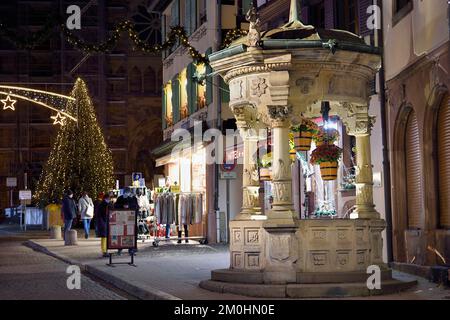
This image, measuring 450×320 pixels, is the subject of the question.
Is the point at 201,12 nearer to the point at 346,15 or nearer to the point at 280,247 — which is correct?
the point at 346,15

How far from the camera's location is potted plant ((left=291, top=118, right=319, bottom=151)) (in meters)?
15.6

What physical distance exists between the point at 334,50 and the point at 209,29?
18.4 m

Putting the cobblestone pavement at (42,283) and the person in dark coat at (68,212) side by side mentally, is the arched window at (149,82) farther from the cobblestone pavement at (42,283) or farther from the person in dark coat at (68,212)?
the cobblestone pavement at (42,283)

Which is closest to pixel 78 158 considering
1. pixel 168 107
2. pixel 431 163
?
pixel 168 107

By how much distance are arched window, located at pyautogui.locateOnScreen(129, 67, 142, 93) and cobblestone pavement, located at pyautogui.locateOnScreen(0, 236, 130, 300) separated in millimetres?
48304

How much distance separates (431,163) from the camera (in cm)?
1571

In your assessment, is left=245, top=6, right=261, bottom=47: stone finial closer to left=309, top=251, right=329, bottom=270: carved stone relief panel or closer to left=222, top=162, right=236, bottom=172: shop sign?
left=309, top=251, right=329, bottom=270: carved stone relief panel

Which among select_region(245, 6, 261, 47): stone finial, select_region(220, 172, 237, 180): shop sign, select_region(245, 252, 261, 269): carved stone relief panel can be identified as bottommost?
select_region(245, 252, 261, 269): carved stone relief panel

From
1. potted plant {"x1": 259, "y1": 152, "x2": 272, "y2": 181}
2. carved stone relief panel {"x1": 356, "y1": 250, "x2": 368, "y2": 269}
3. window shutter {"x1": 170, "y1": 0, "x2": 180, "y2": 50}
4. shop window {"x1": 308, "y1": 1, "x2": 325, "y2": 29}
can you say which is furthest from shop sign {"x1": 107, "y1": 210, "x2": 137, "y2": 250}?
window shutter {"x1": 170, "y1": 0, "x2": 180, "y2": 50}

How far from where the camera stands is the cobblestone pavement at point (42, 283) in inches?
532

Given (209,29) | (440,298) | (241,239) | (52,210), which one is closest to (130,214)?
(241,239)

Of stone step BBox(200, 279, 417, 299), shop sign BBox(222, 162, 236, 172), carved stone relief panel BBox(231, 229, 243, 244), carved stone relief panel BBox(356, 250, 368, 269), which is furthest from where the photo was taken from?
shop sign BBox(222, 162, 236, 172)

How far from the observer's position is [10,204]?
6981 centimetres
